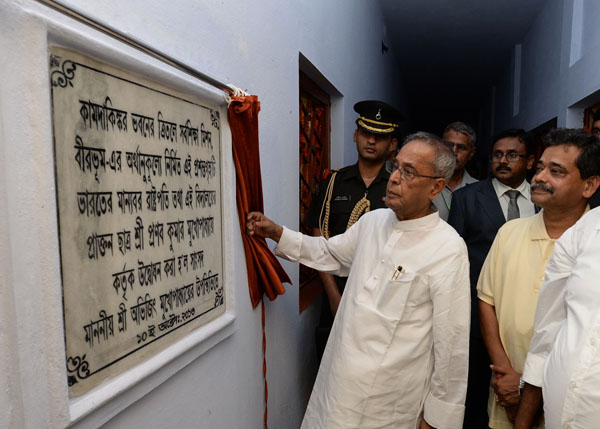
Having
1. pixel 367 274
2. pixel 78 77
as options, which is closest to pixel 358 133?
pixel 367 274

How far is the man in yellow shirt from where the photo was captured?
1936 millimetres

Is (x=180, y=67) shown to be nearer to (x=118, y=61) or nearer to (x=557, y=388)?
(x=118, y=61)

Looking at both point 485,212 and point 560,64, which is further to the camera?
point 560,64

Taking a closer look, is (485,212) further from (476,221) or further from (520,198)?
(520,198)

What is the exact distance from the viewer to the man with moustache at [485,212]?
8.87 ft

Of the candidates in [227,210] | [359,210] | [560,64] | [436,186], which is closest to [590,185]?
[436,186]

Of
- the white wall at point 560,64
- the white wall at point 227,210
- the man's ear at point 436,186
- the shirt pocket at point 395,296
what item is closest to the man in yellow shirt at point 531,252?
the man's ear at point 436,186

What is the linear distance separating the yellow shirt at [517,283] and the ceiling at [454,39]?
4.68 metres

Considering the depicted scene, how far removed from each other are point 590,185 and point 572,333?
908 mm

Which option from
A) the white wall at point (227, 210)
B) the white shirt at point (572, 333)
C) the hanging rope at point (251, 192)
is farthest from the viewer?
the hanging rope at point (251, 192)

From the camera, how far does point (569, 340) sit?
1.32m

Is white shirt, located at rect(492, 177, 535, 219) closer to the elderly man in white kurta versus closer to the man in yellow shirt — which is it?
the man in yellow shirt

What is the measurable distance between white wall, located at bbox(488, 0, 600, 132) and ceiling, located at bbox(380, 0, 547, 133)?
0.37 meters

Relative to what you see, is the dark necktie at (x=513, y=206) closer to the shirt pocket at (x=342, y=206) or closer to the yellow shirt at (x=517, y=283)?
the yellow shirt at (x=517, y=283)
